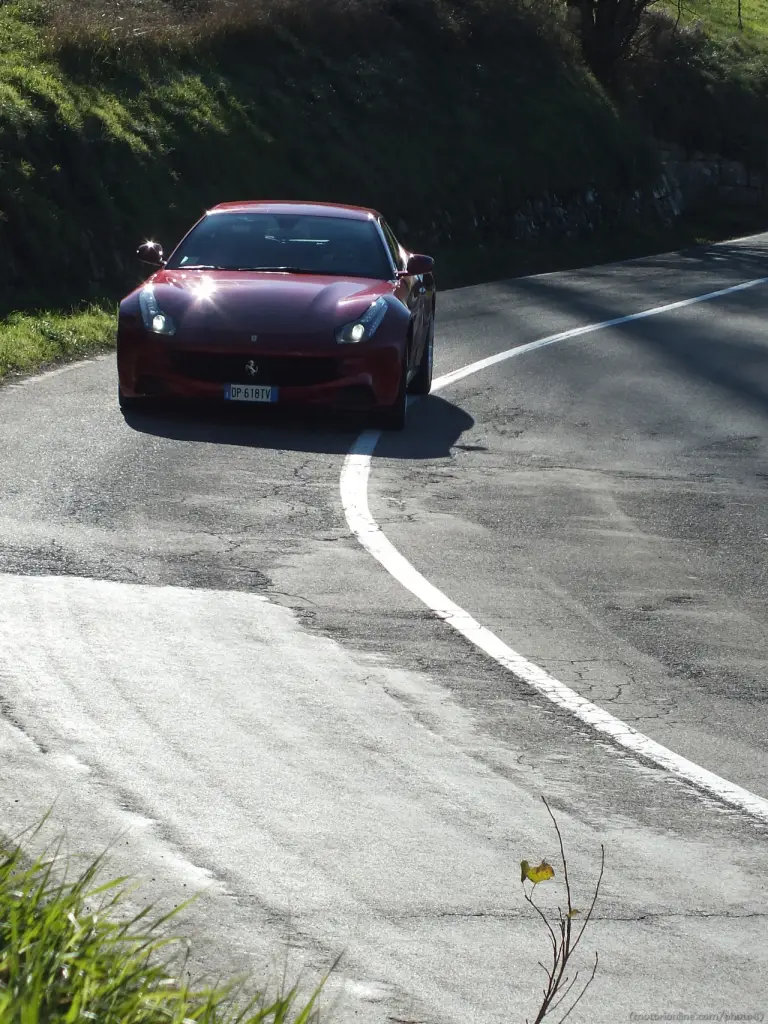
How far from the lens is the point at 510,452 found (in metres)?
11.3

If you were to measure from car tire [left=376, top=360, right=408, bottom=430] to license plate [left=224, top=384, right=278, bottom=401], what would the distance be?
2.89 feet

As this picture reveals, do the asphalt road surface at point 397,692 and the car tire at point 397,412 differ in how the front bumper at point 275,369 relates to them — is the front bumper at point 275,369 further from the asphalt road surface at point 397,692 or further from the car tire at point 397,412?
the asphalt road surface at point 397,692

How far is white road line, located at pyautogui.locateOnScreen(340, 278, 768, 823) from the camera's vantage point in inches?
208

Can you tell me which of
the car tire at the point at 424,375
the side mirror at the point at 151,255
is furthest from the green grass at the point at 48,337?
the car tire at the point at 424,375

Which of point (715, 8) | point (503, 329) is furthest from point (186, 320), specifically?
point (715, 8)

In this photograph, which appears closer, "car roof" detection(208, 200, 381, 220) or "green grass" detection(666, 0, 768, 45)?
"car roof" detection(208, 200, 381, 220)

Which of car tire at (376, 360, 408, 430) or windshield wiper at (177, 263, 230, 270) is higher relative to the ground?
windshield wiper at (177, 263, 230, 270)

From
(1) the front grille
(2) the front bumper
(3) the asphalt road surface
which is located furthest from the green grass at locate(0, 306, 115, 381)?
(1) the front grille

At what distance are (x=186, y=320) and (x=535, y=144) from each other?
943 inches

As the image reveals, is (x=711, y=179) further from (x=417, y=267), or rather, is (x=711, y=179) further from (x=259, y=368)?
(x=259, y=368)

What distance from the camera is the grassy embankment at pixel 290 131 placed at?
65.4 ft

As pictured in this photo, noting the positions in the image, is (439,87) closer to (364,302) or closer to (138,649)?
(364,302)

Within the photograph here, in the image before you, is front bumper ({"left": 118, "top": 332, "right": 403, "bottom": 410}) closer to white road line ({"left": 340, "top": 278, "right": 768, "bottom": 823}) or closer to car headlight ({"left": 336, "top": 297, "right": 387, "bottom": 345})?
car headlight ({"left": 336, "top": 297, "right": 387, "bottom": 345})

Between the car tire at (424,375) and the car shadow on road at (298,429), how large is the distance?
718 mm
